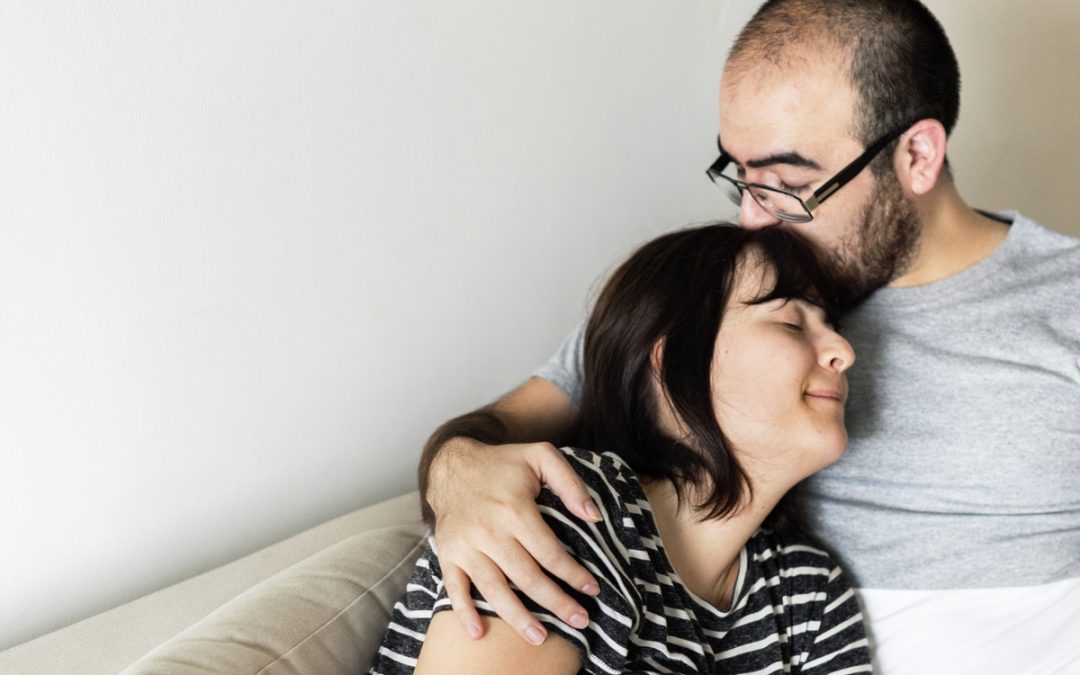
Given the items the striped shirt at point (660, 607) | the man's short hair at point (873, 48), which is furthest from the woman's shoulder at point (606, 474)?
the man's short hair at point (873, 48)

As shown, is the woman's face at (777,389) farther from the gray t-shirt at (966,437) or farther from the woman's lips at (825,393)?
the gray t-shirt at (966,437)

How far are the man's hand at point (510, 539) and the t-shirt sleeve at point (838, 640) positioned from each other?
1.61 feet

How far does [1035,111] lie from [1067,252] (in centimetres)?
73

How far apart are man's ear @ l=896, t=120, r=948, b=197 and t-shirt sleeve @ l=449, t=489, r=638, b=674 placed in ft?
2.79

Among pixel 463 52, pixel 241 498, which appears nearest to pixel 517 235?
pixel 463 52

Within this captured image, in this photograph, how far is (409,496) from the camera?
1.55 meters

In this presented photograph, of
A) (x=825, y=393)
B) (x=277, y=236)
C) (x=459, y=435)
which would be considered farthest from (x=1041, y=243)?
(x=277, y=236)

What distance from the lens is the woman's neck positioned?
1.28 m

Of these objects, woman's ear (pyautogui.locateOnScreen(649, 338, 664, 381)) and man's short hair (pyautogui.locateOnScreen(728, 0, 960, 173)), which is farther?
man's short hair (pyautogui.locateOnScreen(728, 0, 960, 173))

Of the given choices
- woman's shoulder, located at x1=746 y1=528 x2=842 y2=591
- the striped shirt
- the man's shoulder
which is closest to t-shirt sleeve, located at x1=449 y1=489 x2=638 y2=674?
the striped shirt

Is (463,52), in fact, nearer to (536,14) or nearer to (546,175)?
(536,14)

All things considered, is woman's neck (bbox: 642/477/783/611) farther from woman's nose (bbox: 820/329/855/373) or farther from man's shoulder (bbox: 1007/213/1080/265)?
man's shoulder (bbox: 1007/213/1080/265)

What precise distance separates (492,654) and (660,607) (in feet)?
0.86

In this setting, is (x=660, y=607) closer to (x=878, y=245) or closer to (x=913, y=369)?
(x=913, y=369)
